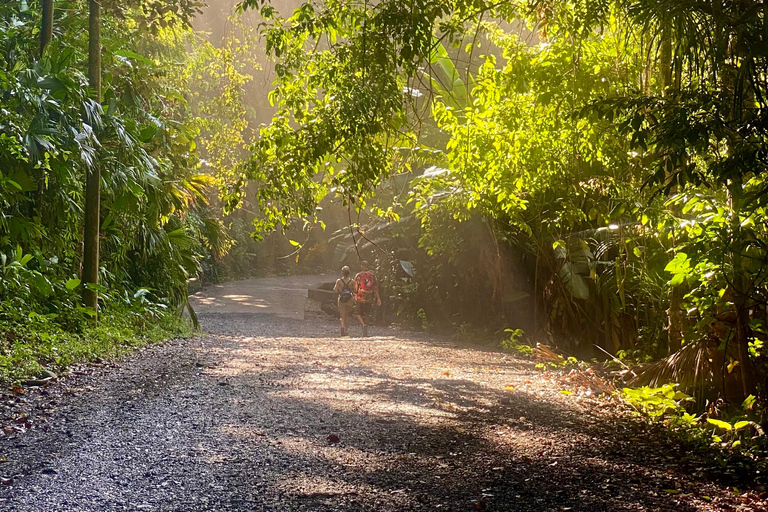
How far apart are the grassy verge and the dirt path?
41 centimetres

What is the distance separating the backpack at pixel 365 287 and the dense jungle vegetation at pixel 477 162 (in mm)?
2002

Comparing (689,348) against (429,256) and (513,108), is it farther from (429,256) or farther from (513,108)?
(429,256)

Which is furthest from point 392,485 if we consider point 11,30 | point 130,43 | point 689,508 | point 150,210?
point 130,43

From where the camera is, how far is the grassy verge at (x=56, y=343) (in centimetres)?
756

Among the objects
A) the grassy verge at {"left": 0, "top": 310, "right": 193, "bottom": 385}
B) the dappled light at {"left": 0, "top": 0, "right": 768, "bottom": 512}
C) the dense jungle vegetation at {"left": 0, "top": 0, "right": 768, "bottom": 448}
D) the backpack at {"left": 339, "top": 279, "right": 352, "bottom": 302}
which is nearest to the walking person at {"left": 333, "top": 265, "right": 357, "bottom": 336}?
the backpack at {"left": 339, "top": 279, "right": 352, "bottom": 302}

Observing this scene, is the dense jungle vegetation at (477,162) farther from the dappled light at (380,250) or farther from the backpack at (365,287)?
the backpack at (365,287)

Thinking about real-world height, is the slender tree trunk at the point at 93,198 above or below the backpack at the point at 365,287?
above

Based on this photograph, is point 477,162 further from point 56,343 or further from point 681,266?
point 56,343

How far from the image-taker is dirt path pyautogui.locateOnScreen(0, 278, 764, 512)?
4219 millimetres

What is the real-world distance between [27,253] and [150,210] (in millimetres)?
2497

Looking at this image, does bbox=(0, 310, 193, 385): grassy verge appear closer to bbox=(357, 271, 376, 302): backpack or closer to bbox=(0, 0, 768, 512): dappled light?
bbox=(0, 0, 768, 512): dappled light

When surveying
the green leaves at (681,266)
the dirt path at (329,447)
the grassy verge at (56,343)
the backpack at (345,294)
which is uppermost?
the green leaves at (681,266)

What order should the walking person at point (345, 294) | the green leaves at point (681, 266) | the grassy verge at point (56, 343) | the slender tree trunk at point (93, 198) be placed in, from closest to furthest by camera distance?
1. the green leaves at point (681, 266)
2. the grassy verge at point (56, 343)
3. the slender tree trunk at point (93, 198)
4. the walking person at point (345, 294)

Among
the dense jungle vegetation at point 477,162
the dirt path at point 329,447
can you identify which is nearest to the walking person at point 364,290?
the dense jungle vegetation at point 477,162
